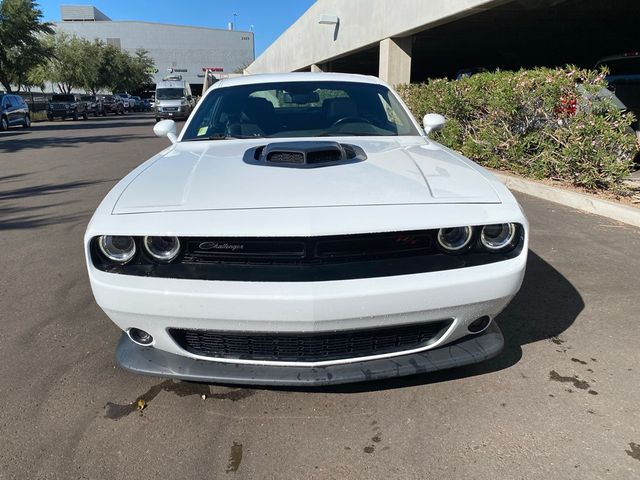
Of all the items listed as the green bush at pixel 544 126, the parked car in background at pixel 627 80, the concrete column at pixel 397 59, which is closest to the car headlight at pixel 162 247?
the green bush at pixel 544 126

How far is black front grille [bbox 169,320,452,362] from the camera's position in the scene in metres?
2.12

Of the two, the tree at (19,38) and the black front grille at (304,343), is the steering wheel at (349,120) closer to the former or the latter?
the black front grille at (304,343)

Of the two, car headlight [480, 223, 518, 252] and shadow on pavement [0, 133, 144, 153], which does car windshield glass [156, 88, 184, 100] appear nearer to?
shadow on pavement [0, 133, 144, 153]

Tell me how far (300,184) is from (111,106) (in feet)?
151

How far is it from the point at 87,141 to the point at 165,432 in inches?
673

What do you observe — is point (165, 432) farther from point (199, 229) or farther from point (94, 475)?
point (199, 229)

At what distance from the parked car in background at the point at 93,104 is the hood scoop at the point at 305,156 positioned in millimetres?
38404

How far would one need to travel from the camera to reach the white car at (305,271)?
1986 millimetres

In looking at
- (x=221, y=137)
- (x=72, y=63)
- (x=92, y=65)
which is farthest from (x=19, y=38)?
(x=221, y=137)

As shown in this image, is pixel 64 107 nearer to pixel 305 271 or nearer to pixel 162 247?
pixel 162 247

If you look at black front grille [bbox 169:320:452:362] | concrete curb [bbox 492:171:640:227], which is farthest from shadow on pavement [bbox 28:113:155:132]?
black front grille [bbox 169:320:452:362]

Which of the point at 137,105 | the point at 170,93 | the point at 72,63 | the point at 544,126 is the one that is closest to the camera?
the point at 544,126

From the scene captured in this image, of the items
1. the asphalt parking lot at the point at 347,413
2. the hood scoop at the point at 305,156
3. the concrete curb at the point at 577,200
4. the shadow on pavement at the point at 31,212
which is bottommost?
the shadow on pavement at the point at 31,212

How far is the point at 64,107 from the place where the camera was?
3147cm
